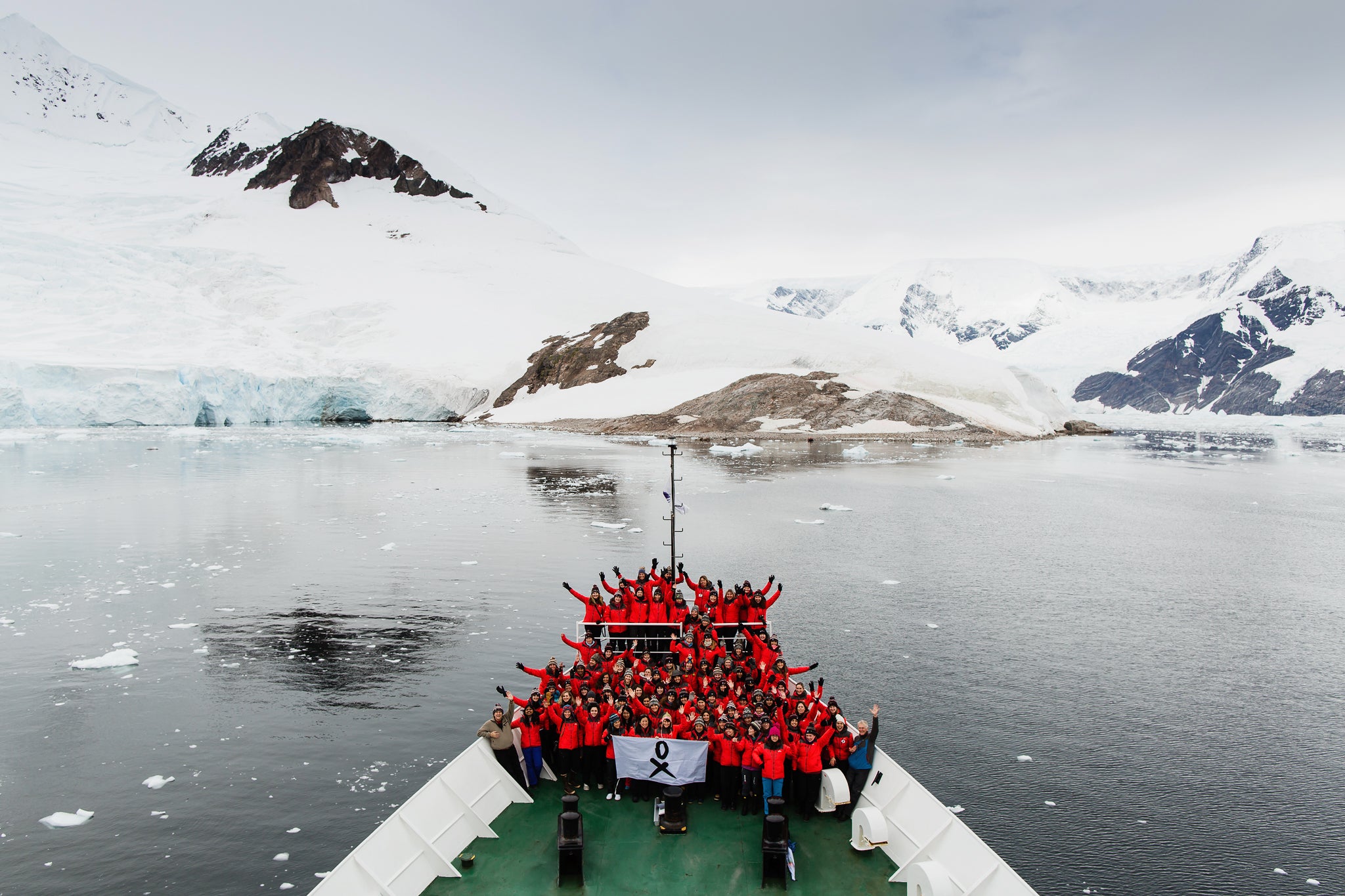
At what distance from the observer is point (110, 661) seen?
1733cm

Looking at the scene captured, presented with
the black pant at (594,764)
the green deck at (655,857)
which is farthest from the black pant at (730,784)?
the black pant at (594,764)

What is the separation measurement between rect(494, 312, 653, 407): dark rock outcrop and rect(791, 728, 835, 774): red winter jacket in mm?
102753

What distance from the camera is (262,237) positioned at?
141375mm

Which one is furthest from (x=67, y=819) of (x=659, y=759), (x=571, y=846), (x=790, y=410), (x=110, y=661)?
(x=790, y=410)

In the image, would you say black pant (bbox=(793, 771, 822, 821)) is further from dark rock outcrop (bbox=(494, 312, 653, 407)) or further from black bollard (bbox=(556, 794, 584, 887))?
dark rock outcrop (bbox=(494, 312, 653, 407))

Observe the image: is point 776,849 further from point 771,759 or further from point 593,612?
point 593,612

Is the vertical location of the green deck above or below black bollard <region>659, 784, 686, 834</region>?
below

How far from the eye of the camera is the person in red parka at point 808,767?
11.1 metres

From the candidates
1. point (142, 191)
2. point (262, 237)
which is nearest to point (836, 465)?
point (262, 237)

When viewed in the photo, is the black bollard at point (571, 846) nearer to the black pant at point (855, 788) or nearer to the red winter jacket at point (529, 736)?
the red winter jacket at point (529, 736)

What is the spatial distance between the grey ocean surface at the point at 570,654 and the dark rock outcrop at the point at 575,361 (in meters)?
69.8

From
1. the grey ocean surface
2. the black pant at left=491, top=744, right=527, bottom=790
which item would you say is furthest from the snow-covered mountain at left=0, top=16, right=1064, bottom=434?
the black pant at left=491, top=744, right=527, bottom=790

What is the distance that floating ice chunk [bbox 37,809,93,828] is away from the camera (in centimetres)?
1133

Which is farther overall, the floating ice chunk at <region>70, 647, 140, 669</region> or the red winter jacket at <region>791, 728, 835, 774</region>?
the floating ice chunk at <region>70, 647, 140, 669</region>
